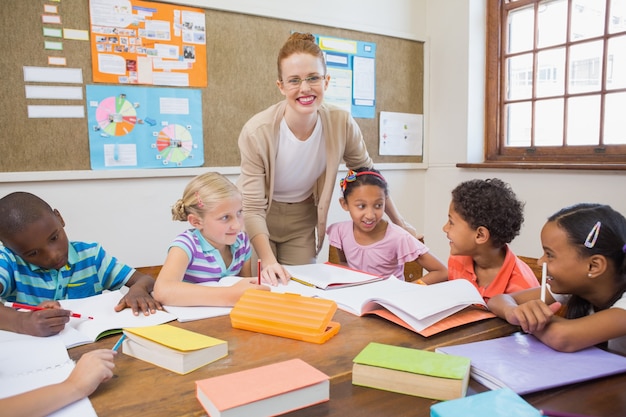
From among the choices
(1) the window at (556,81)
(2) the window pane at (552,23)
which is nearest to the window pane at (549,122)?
(1) the window at (556,81)

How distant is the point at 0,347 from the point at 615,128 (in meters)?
3.08

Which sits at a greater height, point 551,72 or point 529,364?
point 551,72

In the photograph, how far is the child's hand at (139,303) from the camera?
1127 mm

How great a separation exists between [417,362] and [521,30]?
3154mm

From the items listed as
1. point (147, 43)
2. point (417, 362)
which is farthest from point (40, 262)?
point (147, 43)

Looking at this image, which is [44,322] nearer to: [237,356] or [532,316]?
[237,356]

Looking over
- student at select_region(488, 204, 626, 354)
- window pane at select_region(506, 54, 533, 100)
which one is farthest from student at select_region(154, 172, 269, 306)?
window pane at select_region(506, 54, 533, 100)

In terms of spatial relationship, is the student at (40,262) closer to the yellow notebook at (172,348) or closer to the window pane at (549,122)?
the yellow notebook at (172,348)

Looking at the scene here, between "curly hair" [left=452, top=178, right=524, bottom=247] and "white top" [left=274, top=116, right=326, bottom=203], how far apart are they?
23.9 inches

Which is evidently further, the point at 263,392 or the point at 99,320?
the point at 99,320

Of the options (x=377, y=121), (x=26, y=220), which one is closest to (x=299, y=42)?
(x=26, y=220)

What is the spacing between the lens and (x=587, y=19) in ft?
9.38

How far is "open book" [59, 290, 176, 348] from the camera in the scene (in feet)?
3.16

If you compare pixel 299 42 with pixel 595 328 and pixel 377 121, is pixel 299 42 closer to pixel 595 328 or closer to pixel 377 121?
pixel 595 328
